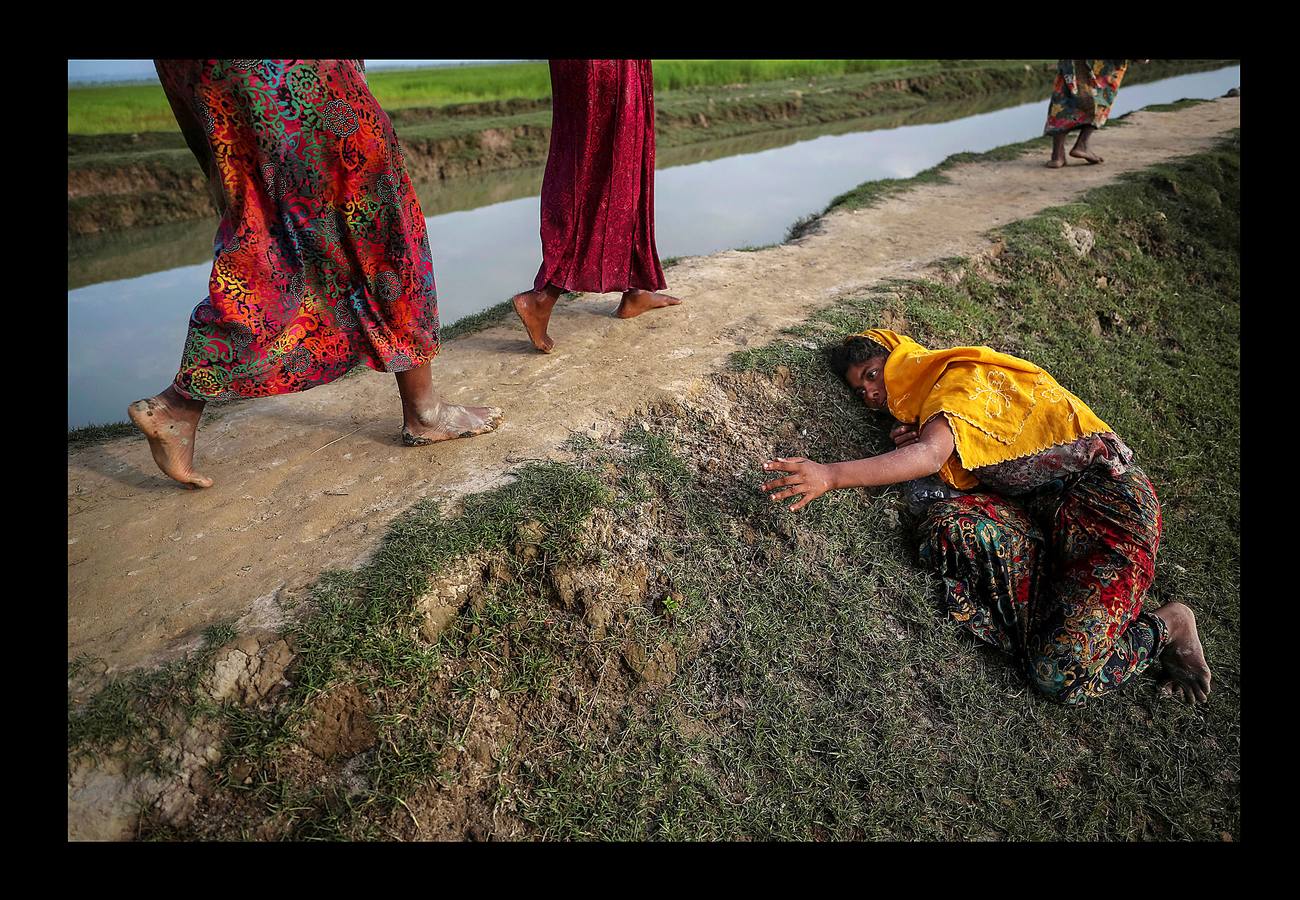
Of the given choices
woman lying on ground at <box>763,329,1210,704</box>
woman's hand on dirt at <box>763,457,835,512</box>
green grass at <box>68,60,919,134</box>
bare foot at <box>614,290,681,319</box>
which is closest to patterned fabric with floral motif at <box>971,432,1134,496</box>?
woman lying on ground at <box>763,329,1210,704</box>

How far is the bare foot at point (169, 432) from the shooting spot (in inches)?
93.2

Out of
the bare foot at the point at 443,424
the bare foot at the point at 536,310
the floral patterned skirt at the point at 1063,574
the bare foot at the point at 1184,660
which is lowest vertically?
the bare foot at the point at 1184,660

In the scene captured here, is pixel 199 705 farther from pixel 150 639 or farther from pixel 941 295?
pixel 941 295

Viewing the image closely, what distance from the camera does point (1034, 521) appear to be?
2947 mm

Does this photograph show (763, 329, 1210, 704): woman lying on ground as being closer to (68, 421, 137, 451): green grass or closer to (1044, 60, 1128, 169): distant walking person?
(68, 421, 137, 451): green grass

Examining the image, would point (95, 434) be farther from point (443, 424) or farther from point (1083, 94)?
point (1083, 94)

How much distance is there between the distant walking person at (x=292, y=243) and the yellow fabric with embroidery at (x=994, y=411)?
1784 millimetres

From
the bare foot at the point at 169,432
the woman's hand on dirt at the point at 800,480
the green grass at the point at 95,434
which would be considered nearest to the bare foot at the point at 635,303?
the woman's hand on dirt at the point at 800,480

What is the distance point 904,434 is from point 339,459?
205 centimetres

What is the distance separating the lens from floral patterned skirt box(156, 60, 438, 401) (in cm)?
218

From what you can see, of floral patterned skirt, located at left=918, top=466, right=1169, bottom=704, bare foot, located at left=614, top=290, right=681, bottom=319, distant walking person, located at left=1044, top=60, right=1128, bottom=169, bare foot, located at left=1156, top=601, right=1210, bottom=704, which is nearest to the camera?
floral patterned skirt, located at left=918, top=466, right=1169, bottom=704

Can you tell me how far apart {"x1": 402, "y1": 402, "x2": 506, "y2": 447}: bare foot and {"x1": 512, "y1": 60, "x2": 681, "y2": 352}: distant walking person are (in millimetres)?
755

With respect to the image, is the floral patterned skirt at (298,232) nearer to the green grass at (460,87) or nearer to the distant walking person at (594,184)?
the distant walking person at (594,184)

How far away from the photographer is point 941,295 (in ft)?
14.6
